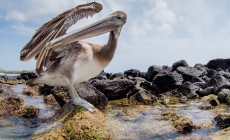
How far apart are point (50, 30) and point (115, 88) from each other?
506 cm

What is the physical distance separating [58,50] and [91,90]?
9.80 ft

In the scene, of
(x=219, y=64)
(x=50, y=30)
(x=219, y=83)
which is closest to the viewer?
(x=50, y=30)

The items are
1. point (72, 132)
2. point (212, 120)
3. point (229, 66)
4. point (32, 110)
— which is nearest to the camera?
point (72, 132)

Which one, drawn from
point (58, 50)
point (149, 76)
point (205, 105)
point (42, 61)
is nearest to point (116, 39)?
point (58, 50)

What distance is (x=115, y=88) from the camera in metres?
9.10

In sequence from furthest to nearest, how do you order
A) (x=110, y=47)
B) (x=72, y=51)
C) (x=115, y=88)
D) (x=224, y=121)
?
(x=115, y=88) < (x=224, y=121) < (x=110, y=47) < (x=72, y=51)

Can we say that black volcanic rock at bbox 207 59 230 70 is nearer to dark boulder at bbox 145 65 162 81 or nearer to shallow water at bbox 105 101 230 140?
dark boulder at bbox 145 65 162 81

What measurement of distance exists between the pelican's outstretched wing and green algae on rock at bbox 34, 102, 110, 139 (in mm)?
1596

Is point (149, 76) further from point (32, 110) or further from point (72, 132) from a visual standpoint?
point (72, 132)

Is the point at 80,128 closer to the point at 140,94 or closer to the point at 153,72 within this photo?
the point at 140,94

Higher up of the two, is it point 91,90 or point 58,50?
point 58,50

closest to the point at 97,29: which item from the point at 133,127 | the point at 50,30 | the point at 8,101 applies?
the point at 50,30

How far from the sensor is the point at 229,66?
22.5 metres

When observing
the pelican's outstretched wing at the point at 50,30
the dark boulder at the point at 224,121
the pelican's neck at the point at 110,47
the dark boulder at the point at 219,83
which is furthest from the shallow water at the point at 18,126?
the dark boulder at the point at 219,83
